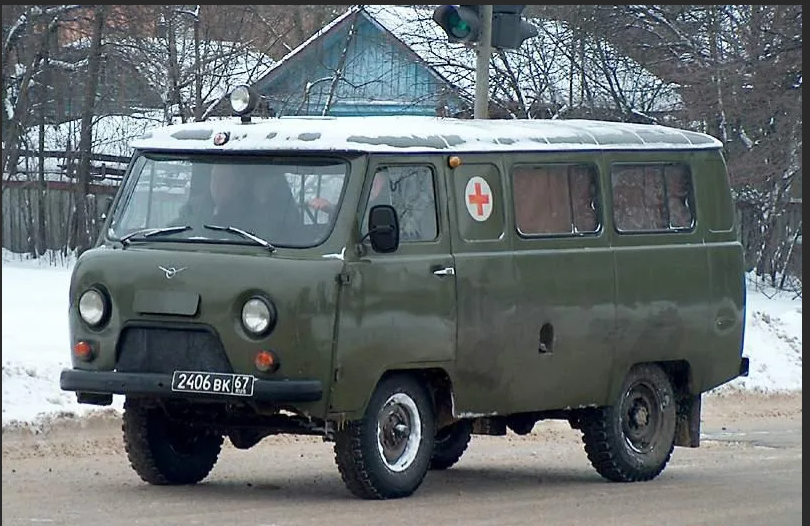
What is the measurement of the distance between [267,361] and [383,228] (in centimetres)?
104

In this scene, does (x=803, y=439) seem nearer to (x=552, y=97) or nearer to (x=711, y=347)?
(x=711, y=347)

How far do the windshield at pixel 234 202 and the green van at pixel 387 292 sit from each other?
1 centimetres

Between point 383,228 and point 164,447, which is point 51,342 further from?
point 383,228

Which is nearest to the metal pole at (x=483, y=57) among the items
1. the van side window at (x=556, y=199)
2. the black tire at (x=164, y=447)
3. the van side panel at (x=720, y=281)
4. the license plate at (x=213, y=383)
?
the van side panel at (x=720, y=281)

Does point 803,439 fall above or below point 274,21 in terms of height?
below

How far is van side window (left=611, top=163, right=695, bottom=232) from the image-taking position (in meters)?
12.1

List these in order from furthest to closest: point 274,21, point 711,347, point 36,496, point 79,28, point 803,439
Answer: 1. point 274,21
2. point 79,28
3. point 803,439
4. point 711,347
5. point 36,496

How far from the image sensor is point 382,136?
1064 centimetres

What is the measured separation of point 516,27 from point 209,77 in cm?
1378

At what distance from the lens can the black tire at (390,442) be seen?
10352 millimetres

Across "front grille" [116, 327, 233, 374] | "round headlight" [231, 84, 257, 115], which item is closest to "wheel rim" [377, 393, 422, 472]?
"front grille" [116, 327, 233, 374]

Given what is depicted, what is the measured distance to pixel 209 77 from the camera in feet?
93.8

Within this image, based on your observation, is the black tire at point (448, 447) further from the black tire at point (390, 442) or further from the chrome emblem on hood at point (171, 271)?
the chrome emblem on hood at point (171, 271)

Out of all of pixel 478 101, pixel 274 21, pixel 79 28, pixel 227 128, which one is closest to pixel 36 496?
pixel 227 128
